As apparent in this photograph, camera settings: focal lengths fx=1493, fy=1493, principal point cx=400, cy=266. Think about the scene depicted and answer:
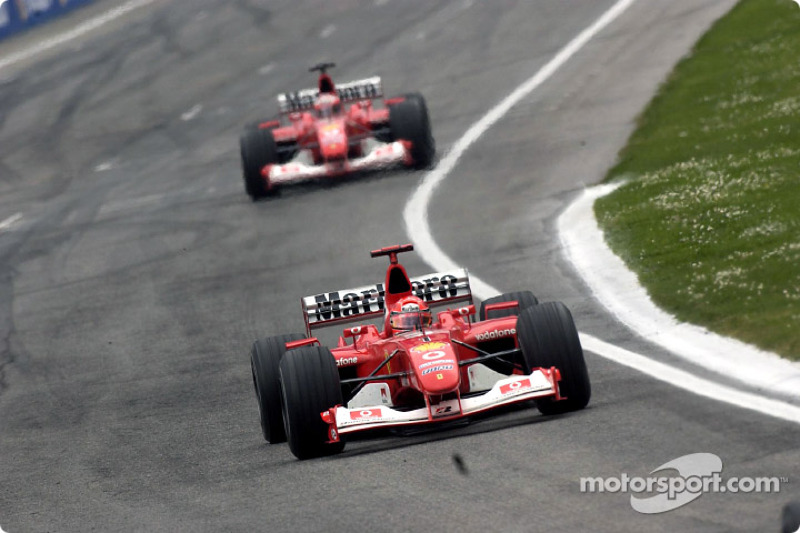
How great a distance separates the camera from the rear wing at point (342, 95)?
26031 mm

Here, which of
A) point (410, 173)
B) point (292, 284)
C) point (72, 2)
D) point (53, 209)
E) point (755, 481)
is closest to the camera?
point (755, 481)

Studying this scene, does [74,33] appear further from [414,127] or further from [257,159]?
[414,127]

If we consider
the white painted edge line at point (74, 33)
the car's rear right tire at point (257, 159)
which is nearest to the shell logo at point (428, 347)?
the car's rear right tire at point (257, 159)

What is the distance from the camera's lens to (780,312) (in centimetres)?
1365

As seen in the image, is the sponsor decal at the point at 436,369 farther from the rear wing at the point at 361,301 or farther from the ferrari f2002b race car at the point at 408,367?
the rear wing at the point at 361,301

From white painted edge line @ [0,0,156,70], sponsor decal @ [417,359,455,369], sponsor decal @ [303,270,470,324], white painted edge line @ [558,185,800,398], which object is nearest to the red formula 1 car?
white painted edge line @ [558,185,800,398]

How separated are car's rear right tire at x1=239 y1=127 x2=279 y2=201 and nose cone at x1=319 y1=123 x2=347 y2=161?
0.90 m

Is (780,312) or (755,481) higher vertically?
(755,481)

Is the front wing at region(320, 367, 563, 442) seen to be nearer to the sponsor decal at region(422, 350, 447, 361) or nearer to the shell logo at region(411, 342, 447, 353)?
the sponsor decal at region(422, 350, 447, 361)

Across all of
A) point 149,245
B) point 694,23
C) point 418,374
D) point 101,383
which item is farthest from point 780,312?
point 694,23

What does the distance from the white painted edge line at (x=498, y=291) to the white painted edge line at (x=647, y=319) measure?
33 centimetres

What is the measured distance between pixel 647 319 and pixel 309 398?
496 centimetres

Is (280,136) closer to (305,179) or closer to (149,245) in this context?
(305,179)

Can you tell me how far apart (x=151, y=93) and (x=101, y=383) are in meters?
23.8
